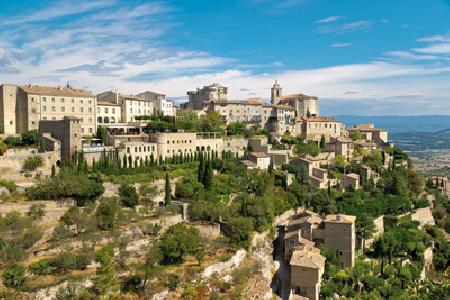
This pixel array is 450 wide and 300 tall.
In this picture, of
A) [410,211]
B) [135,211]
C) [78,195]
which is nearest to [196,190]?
[135,211]

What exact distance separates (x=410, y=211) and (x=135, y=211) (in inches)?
1168

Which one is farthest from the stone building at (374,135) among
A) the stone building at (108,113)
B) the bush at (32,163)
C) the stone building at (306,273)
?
the bush at (32,163)

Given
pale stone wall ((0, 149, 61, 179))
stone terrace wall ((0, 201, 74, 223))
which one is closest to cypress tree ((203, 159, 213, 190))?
stone terrace wall ((0, 201, 74, 223))

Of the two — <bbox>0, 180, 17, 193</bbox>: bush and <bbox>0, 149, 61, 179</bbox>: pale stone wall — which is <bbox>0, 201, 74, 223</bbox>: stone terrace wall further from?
<bbox>0, 149, 61, 179</bbox>: pale stone wall

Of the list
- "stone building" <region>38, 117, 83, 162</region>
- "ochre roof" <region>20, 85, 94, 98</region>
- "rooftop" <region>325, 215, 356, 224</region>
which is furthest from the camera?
"ochre roof" <region>20, 85, 94, 98</region>

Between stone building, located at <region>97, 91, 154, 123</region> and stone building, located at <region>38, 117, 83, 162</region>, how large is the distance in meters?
12.9

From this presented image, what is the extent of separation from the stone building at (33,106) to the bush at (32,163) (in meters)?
9.48

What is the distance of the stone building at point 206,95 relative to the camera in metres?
74.4

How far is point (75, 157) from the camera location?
38906 mm

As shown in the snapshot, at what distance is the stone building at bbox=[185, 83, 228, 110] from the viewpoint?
74.4 m

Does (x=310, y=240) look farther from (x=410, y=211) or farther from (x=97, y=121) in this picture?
(x=97, y=121)

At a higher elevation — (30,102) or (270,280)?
(30,102)

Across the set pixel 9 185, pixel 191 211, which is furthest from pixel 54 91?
pixel 191 211

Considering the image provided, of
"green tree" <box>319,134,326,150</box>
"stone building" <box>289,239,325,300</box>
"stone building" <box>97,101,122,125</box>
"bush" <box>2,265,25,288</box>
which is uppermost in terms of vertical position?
"stone building" <box>97,101,122,125</box>
